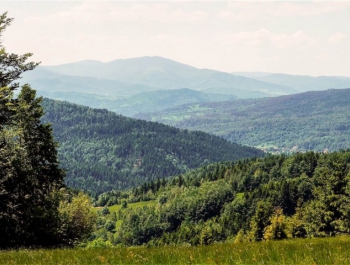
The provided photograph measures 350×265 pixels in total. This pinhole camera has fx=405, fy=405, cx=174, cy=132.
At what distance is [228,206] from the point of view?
179000 mm

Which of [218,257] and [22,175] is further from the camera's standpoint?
[22,175]

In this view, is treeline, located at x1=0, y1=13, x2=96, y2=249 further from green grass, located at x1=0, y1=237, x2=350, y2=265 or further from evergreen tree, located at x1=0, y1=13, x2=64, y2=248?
green grass, located at x1=0, y1=237, x2=350, y2=265

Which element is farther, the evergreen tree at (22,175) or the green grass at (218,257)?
the evergreen tree at (22,175)

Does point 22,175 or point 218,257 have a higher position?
point 218,257

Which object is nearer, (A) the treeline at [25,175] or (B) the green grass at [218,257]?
(B) the green grass at [218,257]

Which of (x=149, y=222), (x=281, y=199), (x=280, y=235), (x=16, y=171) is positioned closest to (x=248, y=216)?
(x=281, y=199)

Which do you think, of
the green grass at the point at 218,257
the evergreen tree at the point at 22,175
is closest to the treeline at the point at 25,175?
the evergreen tree at the point at 22,175

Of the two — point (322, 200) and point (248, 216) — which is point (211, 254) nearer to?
point (322, 200)

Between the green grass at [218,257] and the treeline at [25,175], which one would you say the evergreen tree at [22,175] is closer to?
the treeline at [25,175]

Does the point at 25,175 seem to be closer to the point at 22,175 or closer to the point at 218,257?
the point at 22,175

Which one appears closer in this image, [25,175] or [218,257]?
[218,257]

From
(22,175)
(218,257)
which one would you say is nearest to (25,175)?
(22,175)

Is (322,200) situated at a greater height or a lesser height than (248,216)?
greater

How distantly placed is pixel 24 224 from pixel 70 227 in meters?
9.86
